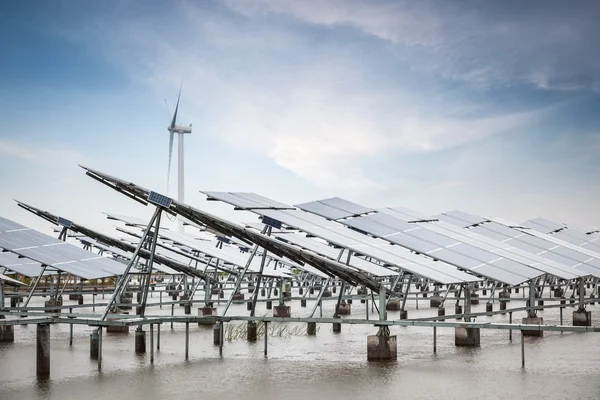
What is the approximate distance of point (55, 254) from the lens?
26719mm

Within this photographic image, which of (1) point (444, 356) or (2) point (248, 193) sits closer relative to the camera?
(1) point (444, 356)

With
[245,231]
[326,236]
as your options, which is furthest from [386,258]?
[245,231]

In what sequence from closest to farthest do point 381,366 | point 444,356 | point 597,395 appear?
point 597,395, point 381,366, point 444,356

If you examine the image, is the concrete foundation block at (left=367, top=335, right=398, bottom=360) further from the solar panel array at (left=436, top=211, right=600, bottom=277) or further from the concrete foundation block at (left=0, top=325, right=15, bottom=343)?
the concrete foundation block at (left=0, top=325, right=15, bottom=343)

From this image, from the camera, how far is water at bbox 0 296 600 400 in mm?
17078

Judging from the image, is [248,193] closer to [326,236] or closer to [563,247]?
[326,236]

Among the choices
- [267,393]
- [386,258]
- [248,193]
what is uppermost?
[248,193]

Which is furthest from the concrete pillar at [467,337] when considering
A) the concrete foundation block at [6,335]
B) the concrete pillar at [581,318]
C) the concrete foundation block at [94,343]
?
the concrete foundation block at [6,335]

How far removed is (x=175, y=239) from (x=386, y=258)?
24.4m

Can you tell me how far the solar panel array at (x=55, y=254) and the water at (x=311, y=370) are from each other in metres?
2.51

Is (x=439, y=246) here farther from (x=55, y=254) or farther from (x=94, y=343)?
(x=55, y=254)

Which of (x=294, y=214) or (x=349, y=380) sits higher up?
(x=294, y=214)

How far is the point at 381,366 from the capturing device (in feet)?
68.3

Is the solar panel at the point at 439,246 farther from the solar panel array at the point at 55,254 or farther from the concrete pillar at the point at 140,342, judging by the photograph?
the solar panel array at the point at 55,254
